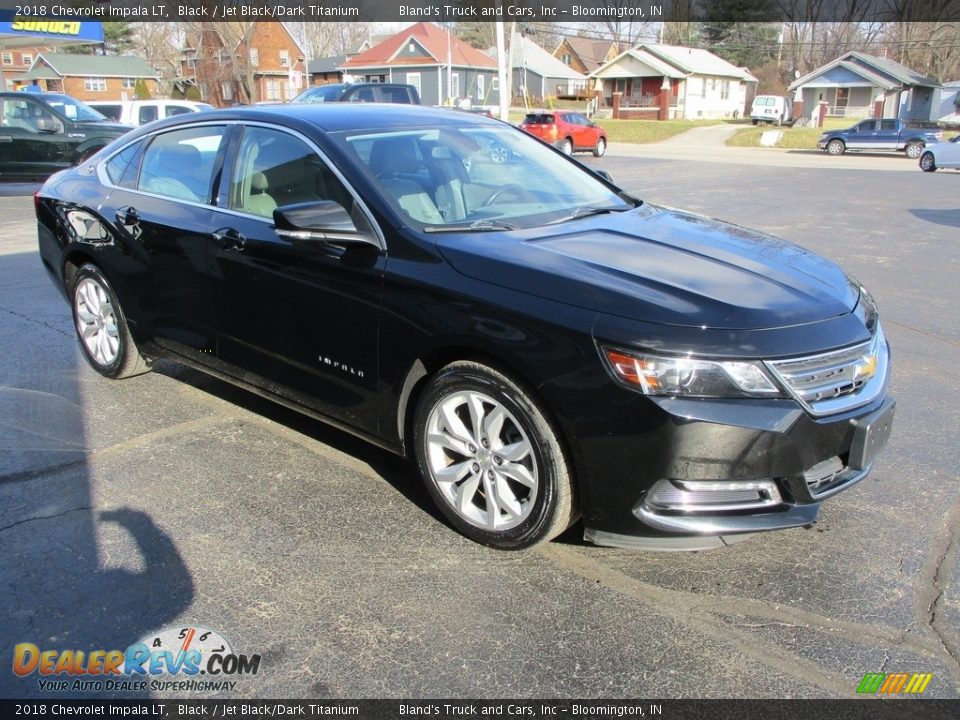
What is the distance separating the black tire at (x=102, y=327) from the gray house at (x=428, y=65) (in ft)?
193

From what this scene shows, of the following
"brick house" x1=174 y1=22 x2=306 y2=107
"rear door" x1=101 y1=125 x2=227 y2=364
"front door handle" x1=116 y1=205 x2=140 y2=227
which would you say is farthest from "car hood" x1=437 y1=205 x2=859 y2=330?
"brick house" x1=174 y1=22 x2=306 y2=107

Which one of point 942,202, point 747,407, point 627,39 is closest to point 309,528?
point 747,407

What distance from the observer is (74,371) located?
5.56 meters

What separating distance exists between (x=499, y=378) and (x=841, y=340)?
4.16 ft

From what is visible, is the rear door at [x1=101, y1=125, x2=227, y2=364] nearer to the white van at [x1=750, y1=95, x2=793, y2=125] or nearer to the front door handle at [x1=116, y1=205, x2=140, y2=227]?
the front door handle at [x1=116, y1=205, x2=140, y2=227]

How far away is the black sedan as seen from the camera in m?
2.83

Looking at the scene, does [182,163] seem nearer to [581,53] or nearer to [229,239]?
[229,239]

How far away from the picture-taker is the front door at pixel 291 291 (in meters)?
3.60

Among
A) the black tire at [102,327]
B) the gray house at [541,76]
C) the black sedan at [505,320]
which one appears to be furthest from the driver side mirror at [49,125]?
the gray house at [541,76]

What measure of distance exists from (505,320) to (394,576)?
1.08 m

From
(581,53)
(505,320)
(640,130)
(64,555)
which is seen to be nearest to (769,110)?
(640,130)

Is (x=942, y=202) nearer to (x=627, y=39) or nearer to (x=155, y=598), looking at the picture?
(x=155, y=598)

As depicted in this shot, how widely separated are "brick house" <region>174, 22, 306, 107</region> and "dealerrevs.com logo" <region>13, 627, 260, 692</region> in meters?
41.5

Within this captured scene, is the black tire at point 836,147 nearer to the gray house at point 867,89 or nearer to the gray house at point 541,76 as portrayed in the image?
the gray house at point 867,89
